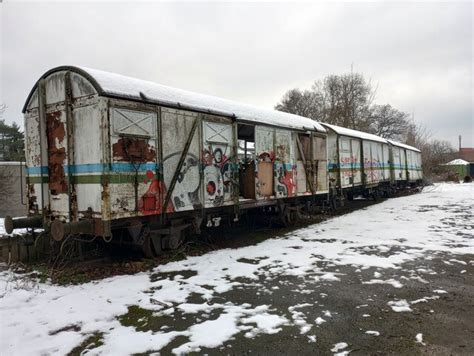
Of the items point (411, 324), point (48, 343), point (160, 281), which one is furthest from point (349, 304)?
point (48, 343)

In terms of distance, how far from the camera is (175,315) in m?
4.34

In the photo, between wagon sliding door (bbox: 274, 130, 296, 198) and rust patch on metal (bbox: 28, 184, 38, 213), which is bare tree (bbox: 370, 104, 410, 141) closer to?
wagon sliding door (bbox: 274, 130, 296, 198)

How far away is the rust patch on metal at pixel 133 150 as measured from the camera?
232 inches

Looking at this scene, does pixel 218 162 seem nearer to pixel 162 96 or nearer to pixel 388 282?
pixel 162 96

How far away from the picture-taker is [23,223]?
6.39 m

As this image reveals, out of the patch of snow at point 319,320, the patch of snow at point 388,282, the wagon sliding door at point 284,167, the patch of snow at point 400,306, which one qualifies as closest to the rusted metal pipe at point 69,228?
the patch of snow at point 319,320

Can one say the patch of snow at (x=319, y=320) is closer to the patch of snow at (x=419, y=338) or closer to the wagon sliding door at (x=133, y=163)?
the patch of snow at (x=419, y=338)

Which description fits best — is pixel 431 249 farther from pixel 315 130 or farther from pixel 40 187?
pixel 40 187

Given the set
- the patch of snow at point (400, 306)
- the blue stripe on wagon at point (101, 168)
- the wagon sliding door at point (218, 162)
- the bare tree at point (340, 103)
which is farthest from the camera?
the bare tree at point (340, 103)

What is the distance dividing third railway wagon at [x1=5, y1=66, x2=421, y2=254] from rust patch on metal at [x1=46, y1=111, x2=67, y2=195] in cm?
2

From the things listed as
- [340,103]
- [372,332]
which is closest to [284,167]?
[372,332]

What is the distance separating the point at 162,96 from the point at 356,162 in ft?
40.8

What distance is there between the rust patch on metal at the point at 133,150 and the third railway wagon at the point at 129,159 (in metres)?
0.02

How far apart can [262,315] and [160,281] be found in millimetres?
2075
